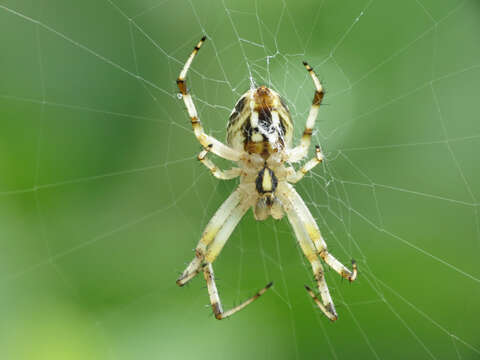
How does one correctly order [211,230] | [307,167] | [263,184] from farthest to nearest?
[211,230], [263,184], [307,167]

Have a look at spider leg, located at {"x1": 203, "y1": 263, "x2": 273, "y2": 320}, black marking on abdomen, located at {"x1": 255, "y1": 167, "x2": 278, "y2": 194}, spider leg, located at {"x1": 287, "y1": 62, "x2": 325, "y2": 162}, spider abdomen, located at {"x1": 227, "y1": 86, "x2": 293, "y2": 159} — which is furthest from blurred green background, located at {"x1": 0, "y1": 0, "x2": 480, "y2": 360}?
spider abdomen, located at {"x1": 227, "y1": 86, "x2": 293, "y2": 159}

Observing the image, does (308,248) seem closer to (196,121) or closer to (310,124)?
(310,124)

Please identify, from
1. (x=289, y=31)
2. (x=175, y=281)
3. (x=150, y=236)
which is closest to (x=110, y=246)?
(x=150, y=236)

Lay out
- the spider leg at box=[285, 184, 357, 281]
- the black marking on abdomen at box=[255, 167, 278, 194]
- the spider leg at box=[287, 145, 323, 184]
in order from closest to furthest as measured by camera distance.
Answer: the spider leg at box=[287, 145, 323, 184]
the black marking on abdomen at box=[255, 167, 278, 194]
the spider leg at box=[285, 184, 357, 281]

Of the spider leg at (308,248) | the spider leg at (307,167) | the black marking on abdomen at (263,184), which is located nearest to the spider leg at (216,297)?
the spider leg at (308,248)

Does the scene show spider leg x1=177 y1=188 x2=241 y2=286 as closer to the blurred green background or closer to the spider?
the spider

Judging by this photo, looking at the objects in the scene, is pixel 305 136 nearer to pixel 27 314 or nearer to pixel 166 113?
pixel 166 113

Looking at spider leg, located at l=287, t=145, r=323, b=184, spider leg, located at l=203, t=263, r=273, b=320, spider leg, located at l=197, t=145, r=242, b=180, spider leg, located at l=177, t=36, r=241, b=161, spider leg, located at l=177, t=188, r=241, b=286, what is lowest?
spider leg, located at l=203, t=263, r=273, b=320

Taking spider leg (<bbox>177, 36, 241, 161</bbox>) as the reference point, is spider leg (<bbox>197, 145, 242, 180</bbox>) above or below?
below

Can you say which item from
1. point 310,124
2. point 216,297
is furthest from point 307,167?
point 216,297
